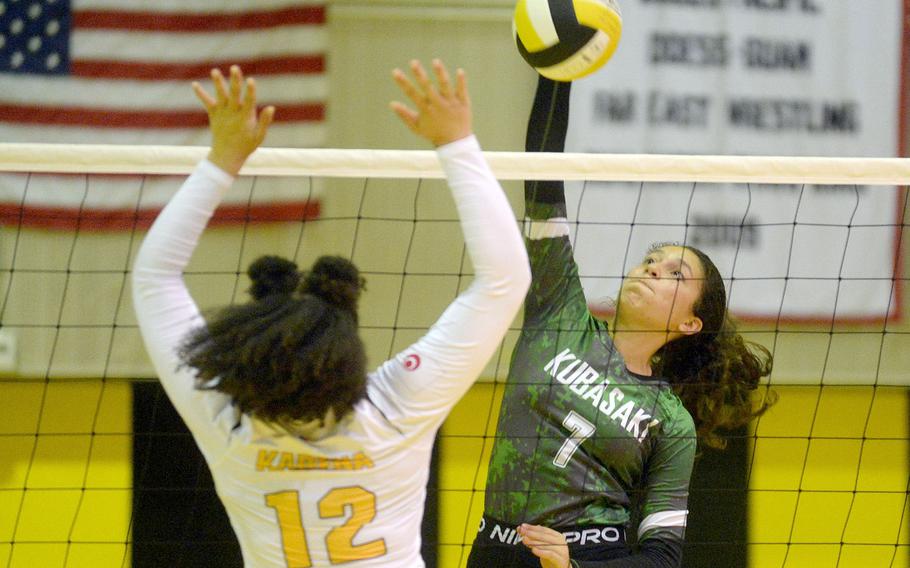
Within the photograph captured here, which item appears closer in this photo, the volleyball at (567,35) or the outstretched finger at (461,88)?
the outstretched finger at (461,88)

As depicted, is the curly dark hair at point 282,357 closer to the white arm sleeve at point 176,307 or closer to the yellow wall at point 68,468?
the white arm sleeve at point 176,307

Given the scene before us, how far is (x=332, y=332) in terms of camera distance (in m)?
1.62

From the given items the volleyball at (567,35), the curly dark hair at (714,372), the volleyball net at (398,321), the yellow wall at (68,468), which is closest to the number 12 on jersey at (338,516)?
the volleyball at (567,35)

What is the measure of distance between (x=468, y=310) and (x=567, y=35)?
1163 millimetres

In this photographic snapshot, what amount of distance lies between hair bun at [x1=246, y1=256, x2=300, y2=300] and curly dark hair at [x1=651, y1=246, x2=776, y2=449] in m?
1.50

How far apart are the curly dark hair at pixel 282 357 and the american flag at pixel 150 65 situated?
10.3ft

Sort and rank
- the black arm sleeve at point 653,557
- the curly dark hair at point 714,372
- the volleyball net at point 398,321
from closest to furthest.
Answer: the black arm sleeve at point 653,557
the curly dark hair at point 714,372
the volleyball net at point 398,321

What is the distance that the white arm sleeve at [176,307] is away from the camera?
5.44ft

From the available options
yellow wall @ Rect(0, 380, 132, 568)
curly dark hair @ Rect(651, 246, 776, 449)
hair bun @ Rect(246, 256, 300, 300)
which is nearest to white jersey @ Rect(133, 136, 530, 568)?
hair bun @ Rect(246, 256, 300, 300)

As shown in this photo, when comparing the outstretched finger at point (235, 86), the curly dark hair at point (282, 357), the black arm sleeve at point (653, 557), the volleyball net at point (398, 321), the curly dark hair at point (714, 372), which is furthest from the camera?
the volleyball net at point (398, 321)

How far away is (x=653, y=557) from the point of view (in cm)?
265

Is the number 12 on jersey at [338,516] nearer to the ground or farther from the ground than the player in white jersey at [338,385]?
nearer to the ground

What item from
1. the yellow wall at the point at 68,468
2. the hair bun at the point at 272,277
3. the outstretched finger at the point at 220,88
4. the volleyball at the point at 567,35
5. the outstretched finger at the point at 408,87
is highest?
the volleyball at the point at 567,35

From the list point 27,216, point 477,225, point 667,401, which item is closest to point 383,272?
point 27,216
